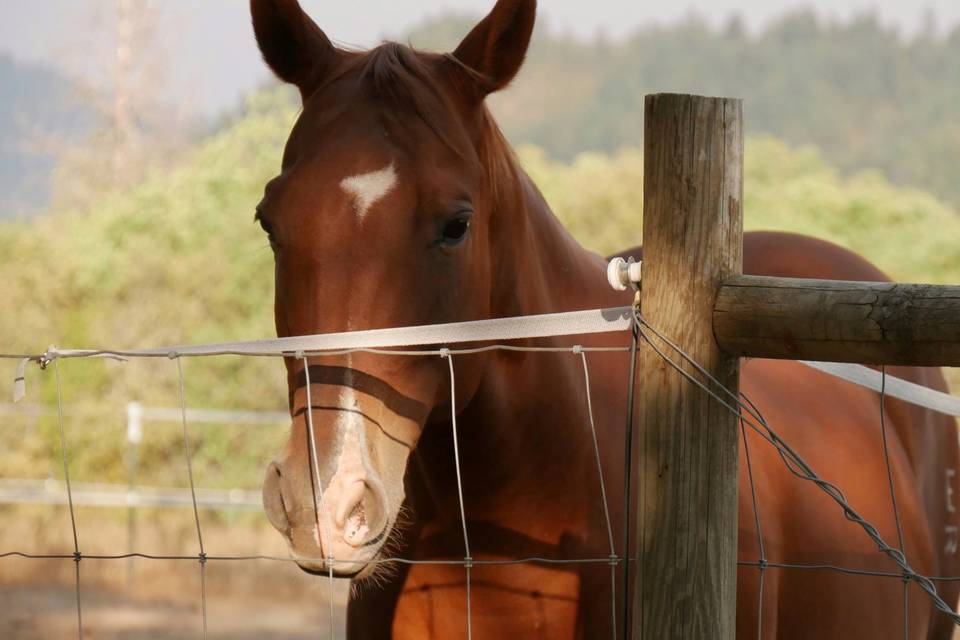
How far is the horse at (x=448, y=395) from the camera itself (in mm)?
1873

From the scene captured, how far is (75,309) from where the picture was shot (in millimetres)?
12711

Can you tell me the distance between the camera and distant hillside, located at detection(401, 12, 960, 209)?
83.0 m

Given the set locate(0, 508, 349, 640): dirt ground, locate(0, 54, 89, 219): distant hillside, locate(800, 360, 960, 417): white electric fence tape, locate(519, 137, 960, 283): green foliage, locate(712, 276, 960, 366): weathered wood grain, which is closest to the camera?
locate(712, 276, 960, 366): weathered wood grain

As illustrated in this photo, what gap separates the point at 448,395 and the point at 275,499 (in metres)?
0.46

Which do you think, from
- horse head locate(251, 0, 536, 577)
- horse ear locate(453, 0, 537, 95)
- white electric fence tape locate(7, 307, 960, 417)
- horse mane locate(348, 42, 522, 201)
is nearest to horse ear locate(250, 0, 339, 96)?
horse head locate(251, 0, 536, 577)

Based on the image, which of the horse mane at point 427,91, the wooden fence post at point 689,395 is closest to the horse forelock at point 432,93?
the horse mane at point 427,91

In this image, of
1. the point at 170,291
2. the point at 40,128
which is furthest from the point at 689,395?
the point at 40,128

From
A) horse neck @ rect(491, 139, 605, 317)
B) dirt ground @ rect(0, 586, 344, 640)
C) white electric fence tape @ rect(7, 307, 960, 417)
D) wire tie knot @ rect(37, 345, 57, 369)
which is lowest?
dirt ground @ rect(0, 586, 344, 640)

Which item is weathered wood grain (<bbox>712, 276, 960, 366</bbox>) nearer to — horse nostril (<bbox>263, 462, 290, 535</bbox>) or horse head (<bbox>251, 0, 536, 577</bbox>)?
horse head (<bbox>251, 0, 536, 577</bbox>)

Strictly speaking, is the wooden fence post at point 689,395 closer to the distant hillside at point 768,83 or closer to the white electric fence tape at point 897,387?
the white electric fence tape at point 897,387

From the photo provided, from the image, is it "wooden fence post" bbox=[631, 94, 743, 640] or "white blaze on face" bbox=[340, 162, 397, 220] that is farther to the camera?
"white blaze on face" bbox=[340, 162, 397, 220]

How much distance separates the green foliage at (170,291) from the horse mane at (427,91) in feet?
30.9

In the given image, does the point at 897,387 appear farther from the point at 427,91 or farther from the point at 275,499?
the point at 275,499

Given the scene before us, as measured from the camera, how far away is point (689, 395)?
5.35ft
